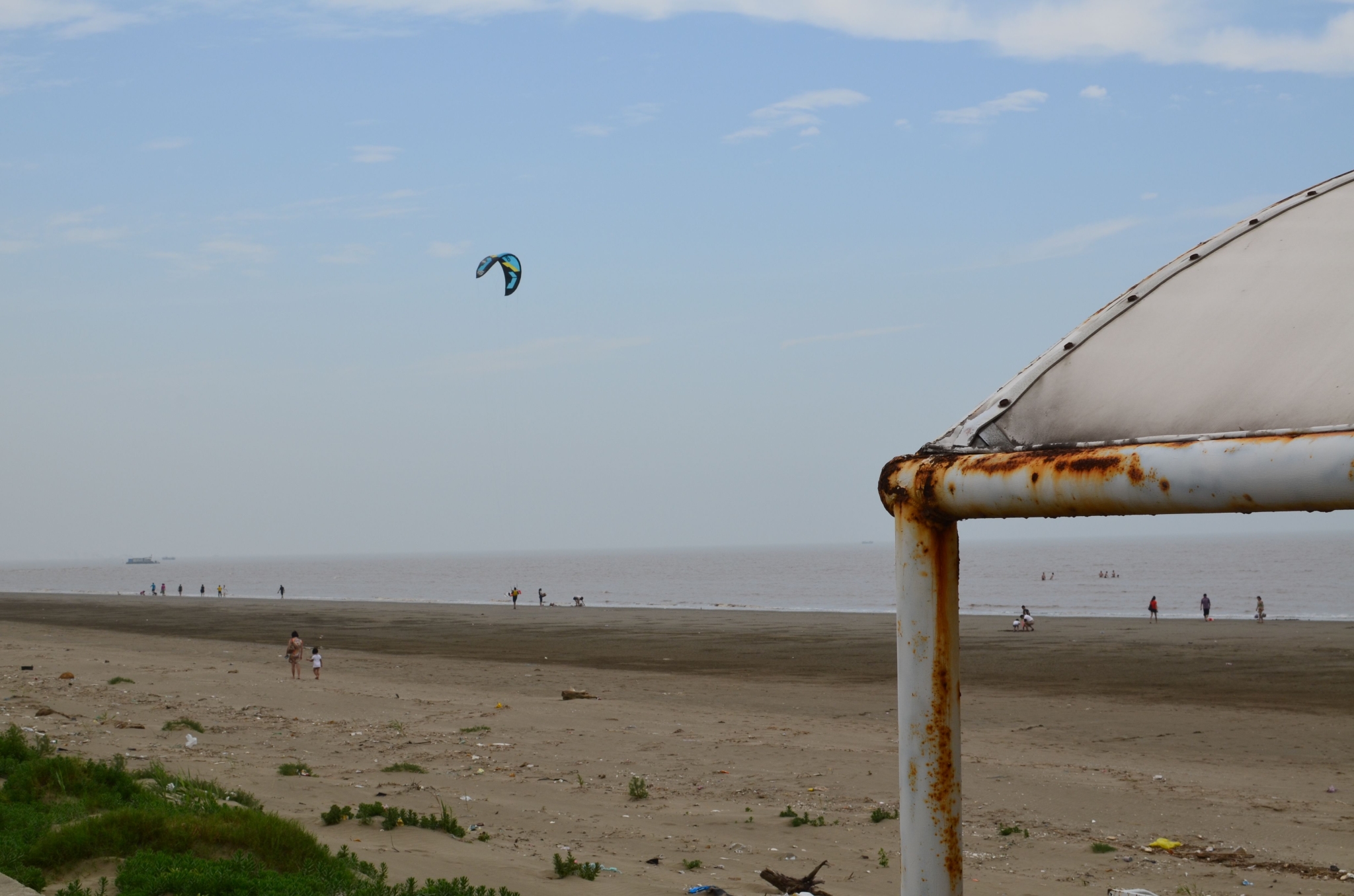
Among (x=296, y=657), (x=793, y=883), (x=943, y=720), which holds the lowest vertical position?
(x=296, y=657)

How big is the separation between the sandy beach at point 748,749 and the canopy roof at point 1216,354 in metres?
6.21

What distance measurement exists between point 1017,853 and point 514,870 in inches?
181

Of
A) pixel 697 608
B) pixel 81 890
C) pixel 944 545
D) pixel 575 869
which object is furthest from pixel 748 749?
pixel 697 608

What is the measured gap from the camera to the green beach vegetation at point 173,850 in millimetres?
6051

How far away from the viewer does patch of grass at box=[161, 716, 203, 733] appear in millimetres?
14708

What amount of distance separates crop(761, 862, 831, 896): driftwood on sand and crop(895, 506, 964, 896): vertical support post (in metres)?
5.69

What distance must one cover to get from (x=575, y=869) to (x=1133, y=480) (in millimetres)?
6968

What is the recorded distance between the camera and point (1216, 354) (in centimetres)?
233

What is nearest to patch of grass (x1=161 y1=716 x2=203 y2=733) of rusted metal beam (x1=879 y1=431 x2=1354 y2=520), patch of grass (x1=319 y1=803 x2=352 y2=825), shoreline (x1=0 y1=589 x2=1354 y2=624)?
patch of grass (x1=319 y1=803 x2=352 y2=825)

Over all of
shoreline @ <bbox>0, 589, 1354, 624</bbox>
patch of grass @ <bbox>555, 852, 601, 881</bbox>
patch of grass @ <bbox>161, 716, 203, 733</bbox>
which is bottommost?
shoreline @ <bbox>0, 589, 1354, 624</bbox>

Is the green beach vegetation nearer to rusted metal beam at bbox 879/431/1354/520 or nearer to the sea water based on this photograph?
rusted metal beam at bbox 879/431/1354/520

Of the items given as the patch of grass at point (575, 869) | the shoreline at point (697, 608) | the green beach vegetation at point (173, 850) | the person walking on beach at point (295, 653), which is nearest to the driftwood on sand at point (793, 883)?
the patch of grass at point (575, 869)

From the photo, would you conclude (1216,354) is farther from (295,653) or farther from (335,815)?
(295,653)

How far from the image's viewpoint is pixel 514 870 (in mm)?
8039
